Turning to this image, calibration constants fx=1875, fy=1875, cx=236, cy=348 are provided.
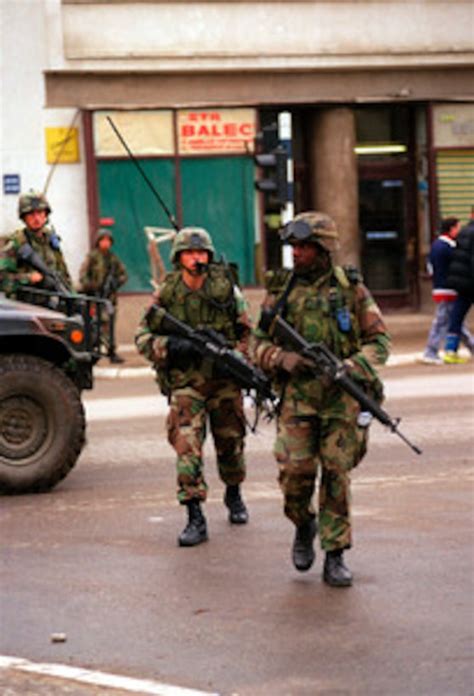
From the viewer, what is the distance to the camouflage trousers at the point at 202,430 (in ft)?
32.0

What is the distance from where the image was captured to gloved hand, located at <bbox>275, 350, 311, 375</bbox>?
8430mm

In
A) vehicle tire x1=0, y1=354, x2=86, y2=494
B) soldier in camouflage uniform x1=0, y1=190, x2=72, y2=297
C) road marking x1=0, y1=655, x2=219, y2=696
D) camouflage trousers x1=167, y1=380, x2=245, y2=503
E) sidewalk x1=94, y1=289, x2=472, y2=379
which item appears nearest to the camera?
road marking x1=0, y1=655, x2=219, y2=696

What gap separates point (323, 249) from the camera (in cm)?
850

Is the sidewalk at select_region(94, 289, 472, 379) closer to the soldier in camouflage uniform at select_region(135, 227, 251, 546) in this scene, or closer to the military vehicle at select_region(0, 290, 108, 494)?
the military vehicle at select_region(0, 290, 108, 494)

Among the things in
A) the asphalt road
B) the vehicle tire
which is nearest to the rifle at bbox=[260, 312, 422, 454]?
the asphalt road

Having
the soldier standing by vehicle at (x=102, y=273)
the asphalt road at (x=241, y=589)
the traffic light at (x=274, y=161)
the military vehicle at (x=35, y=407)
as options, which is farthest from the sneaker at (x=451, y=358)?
the military vehicle at (x=35, y=407)

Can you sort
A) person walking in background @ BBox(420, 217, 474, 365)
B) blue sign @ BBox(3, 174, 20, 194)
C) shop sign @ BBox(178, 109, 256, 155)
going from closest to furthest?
1. person walking in background @ BBox(420, 217, 474, 365)
2. blue sign @ BBox(3, 174, 20, 194)
3. shop sign @ BBox(178, 109, 256, 155)

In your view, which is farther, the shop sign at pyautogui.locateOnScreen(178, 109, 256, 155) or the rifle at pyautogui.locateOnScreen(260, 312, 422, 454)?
the shop sign at pyautogui.locateOnScreen(178, 109, 256, 155)

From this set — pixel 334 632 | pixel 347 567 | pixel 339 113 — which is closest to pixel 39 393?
pixel 347 567

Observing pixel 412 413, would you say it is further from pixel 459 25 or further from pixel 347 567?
pixel 459 25

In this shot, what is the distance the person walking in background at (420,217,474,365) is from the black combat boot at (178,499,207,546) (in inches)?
462

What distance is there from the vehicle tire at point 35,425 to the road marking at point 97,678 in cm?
438

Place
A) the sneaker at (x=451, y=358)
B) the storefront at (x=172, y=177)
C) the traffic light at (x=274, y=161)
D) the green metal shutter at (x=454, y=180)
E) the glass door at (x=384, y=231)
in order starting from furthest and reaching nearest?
the glass door at (x=384, y=231) < the green metal shutter at (x=454, y=180) < the storefront at (x=172, y=177) < the sneaker at (x=451, y=358) < the traffic light at (x=274, y=161)

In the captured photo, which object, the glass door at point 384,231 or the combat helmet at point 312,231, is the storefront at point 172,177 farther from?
the combat helmet at point 312,231
